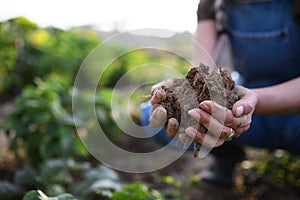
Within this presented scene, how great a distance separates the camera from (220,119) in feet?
3.51

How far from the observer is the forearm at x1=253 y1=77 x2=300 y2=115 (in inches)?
49.3

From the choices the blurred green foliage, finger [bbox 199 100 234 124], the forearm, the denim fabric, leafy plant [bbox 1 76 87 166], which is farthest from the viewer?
the blurred green foliage

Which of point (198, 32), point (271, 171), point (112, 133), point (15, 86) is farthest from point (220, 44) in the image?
point (15, 86)

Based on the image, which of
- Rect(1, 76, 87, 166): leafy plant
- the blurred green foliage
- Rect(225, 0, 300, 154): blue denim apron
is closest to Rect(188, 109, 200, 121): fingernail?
Rect(225, 0, 300, 154): blue denim apron

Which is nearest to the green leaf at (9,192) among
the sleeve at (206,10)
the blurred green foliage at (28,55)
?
the sleeve at (206,10)

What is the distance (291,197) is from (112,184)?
872 mm

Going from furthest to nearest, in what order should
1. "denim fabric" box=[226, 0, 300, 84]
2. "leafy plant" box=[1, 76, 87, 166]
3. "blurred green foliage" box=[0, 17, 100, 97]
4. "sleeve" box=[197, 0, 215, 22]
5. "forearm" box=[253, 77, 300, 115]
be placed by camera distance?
"blurred green foliage" box=[0, 17, 100, 97] < "leafy plant" box=[1, 76, 87, 166] < "sleeve" box=[197, 0, 215, 22] < "denim fabric" box=[226, 0, 300, 84] < "forearm" box=[253, 77, 300, 115]

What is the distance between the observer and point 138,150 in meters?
2.60

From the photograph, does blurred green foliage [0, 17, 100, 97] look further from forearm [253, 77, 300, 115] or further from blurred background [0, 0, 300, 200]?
forearm [253, 77, 300, 115]

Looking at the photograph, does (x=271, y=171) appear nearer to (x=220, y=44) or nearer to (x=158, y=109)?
(x=220, y=44)

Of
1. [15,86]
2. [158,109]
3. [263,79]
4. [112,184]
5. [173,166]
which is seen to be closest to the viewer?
[158,109]

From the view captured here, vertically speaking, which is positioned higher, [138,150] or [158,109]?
[158,109]

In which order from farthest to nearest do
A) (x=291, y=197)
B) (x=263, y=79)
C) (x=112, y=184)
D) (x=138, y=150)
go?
(x=138, y=150)
(x=291, y=197)
(x=263, y=79)
(x=112, y=184)

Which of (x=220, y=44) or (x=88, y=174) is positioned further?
(x=220, y=44)
